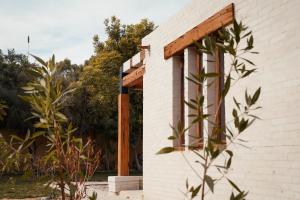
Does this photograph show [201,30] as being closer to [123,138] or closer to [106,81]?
[123,138]

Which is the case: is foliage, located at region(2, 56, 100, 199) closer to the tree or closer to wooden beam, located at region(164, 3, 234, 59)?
wooden beam, located at region(164, 3, 234, 59)

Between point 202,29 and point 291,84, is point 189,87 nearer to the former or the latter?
point 202,29

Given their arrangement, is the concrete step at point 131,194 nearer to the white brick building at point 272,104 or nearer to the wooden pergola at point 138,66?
the wooden pergola at point 138,66

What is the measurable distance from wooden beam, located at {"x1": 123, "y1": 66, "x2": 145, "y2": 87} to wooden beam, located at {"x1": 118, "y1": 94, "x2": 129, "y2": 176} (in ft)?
1.18

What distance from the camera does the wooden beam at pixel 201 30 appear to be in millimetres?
5684

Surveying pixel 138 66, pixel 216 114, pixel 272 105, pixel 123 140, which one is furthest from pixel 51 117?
pixel 123 140

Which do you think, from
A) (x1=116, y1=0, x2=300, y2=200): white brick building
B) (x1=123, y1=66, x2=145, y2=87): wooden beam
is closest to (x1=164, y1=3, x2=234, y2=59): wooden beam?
(x1=116, y1=0, x2=300, y2=200): white brick building

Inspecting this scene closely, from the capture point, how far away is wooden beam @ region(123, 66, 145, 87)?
9.38 metres

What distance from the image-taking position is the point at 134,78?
9.92 metres

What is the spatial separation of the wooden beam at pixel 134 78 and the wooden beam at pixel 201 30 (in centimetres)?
167

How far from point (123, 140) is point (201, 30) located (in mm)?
4710

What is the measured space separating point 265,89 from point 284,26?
2.21 ft

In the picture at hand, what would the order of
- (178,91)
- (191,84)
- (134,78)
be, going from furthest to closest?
(134,78) → (178,91) → (191,84)

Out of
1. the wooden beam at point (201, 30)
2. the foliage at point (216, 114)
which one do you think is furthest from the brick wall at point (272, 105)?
the foliage at point (216, 114)
